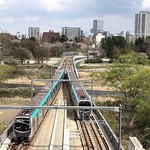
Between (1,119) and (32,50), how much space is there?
8357 centimetres

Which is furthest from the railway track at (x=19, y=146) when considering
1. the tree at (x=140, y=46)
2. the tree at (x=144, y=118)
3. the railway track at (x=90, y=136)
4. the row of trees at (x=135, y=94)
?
the tree at (x=140, y=46)

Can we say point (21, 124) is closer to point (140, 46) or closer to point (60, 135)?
point (60, 135)

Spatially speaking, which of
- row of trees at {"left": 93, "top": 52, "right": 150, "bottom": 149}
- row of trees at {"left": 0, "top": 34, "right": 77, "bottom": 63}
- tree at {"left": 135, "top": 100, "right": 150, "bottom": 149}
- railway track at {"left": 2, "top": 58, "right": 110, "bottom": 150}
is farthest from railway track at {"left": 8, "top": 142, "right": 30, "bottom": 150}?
row of trees at {"left": 0, "top": 34, "right": 77, "bottom": 63}

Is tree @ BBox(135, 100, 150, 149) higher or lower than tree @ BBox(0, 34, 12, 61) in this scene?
lower

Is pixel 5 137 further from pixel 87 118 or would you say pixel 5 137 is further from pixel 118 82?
pixel 118 82

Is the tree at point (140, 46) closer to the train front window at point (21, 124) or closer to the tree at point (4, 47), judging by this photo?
the tree at point (4, 47)

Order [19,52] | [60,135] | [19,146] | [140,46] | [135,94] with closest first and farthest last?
1. [19,146]
2. [60,135]
3. [135,94]
4. [19,52]
5. [140,46]

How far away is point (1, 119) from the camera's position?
40.9 meters

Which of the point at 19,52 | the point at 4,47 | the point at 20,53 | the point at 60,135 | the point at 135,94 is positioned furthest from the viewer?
the point at 4,47

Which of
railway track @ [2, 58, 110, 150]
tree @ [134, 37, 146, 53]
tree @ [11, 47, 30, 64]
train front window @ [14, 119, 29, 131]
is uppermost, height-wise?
tree @ [134, 37, 146, 53]

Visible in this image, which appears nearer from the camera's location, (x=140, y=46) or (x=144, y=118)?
(x=144, y=118)

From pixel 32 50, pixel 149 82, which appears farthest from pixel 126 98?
pixel 32 50

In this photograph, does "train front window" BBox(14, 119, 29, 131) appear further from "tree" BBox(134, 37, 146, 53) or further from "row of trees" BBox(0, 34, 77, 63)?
"tree" BBox(134, 37, 146, 53)

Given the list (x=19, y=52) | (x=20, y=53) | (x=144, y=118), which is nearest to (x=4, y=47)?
(x=19, y=52)
